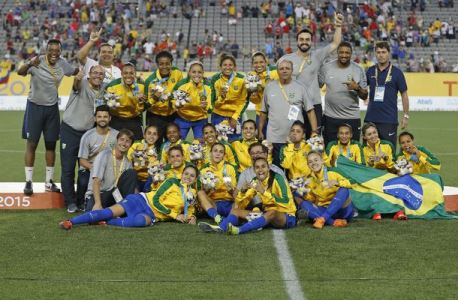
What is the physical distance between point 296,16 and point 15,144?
23865mm

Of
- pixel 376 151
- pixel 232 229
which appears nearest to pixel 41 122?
pixel 232 229

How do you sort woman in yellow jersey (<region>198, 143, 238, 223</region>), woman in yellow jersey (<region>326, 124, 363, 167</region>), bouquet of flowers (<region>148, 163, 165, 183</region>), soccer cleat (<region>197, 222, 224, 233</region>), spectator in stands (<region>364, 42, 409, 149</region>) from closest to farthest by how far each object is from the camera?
soccer cleat (<region>197, 222, 224, 233</region>)
woman in yellow jersey (<region>198, 143, 238, 223</region>)
bouquet of flowers (<region>148, 163, 165, 183</region>)
woman in yellow jersey (<region>326, 124, 363, 167</region>)
spectator in stands (<region>364, 42, 409, 149</region>)

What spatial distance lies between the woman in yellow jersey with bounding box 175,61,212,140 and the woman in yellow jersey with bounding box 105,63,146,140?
1.55 ft

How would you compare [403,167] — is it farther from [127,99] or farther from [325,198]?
[127,99]

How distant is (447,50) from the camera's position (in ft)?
132

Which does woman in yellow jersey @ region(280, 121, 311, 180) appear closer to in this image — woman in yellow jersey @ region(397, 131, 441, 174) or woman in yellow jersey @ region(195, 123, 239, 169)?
woman in yellow jersey @ region(195, 123, 239, 169)

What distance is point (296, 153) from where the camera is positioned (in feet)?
33.2

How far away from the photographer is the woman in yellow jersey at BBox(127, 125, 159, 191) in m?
10.3

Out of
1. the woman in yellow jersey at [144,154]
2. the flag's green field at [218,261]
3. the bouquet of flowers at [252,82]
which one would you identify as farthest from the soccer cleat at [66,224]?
the bouquet of flowers at [252,82]

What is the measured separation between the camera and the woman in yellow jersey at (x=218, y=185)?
972 centimetres

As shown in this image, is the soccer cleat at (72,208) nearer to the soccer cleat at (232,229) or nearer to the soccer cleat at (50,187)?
the soccer cleat at (50,187)

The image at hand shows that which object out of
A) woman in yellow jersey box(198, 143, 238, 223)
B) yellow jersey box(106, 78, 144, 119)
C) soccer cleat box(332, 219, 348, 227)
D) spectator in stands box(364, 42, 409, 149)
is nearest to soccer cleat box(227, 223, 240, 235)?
woman in yellow jersey box(198, 143, 238, 223)

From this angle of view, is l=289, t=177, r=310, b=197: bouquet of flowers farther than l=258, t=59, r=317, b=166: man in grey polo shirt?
No

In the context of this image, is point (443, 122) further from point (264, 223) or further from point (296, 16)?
point (264, 223)
